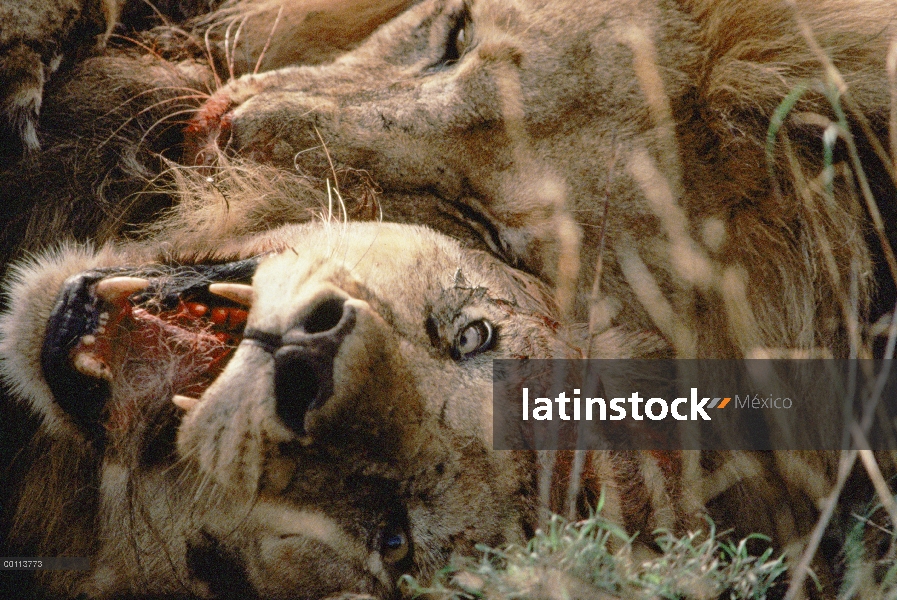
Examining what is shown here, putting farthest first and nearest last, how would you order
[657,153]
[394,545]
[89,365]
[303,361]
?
[657,153], [89,365], [394,545], [303,361]

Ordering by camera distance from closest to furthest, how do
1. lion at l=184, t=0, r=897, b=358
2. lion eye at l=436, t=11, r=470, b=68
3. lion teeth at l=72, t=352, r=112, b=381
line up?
lion teeth at l=72, t=352, r=112, b=381 → lion at l=184, t=0, r=897, b=358 → lion eye at l=436, t=11, r=470, b=68

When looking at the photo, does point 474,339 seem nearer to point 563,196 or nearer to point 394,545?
point 394,545

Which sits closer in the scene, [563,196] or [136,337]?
[136,337]

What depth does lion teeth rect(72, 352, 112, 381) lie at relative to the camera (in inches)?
70.4

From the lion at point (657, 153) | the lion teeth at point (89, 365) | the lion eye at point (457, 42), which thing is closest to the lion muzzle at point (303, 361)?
the lion teeth at point (89, 365)

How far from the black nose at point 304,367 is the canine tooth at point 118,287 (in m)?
0.45

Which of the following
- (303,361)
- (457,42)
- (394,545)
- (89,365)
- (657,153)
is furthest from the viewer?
(457,42)

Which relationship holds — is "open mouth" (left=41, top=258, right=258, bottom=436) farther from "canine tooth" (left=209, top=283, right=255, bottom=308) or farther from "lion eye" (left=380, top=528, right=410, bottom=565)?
"lion eye" (left=380, top=528, right=410, bottom=565)

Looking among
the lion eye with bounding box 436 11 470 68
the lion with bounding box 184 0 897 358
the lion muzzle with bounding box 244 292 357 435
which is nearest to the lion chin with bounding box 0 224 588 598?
the lion muzzle with bounding box 244 292 357 435

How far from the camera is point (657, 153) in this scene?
7.03ft

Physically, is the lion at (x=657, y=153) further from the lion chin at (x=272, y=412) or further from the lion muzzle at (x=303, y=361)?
the lion muzzle at (x=303, y=361)

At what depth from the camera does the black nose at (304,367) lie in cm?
151

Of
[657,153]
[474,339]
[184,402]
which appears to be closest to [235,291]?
[184,402]

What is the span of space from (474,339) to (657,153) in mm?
675
